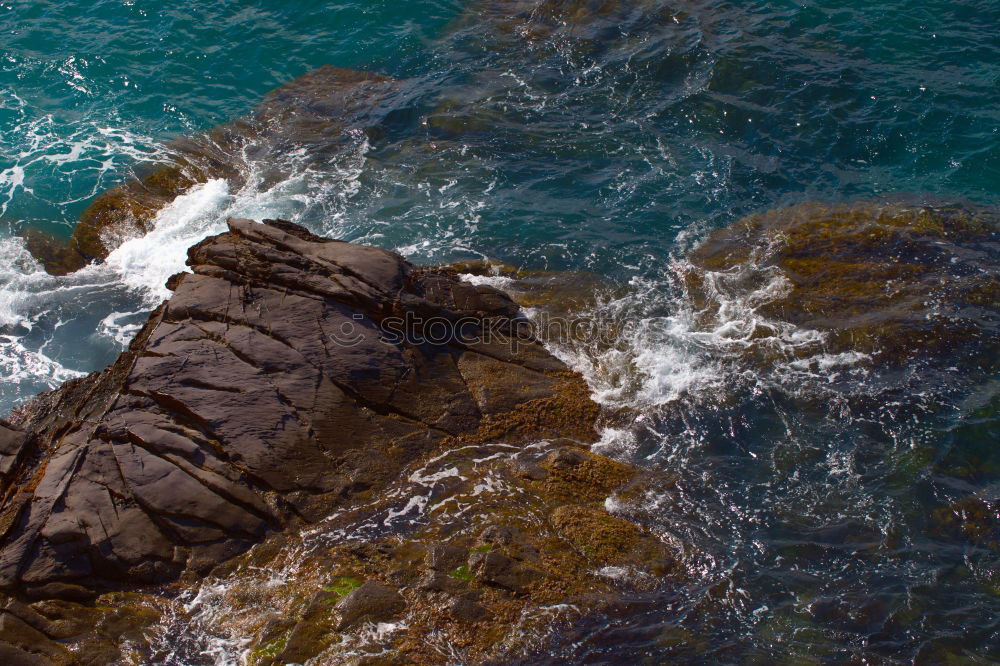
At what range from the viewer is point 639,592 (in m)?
11.1

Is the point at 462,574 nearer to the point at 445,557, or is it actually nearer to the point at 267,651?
the point at 445,557

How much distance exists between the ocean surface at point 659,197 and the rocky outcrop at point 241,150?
1.85 ft

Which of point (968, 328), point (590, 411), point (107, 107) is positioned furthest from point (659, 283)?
point (107, 107)

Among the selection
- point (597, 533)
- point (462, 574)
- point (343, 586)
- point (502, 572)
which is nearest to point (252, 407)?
point (343, 586)

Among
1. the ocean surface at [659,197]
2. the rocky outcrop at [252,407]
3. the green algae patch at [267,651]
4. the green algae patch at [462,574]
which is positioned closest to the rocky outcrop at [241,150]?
the ocean surface at [659,197]

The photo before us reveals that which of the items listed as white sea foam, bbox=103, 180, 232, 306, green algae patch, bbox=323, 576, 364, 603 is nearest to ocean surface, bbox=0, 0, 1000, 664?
white sea foam, bbox=103, 180, 232, 306

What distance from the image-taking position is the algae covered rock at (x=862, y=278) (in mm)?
15047

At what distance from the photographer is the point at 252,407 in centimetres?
1235

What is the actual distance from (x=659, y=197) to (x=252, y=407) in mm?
11834

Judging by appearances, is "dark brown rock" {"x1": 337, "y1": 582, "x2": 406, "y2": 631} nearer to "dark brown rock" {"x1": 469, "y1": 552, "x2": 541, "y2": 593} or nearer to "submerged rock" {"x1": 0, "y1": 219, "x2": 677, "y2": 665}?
"submerged rock" {"x1": 0, "y1": 219, "x2": 677, "y2": 665}

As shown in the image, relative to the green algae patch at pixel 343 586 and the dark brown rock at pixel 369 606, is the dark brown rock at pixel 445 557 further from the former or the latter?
the green algae patch at pixel 343 586

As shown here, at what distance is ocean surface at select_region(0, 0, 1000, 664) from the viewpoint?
11281 millimetres

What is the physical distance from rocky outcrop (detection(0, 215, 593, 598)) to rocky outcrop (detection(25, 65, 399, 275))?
7.03m

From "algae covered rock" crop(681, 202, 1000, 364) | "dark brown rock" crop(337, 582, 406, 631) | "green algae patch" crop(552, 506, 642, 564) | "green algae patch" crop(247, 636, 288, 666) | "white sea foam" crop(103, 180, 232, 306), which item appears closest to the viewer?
"green algae patch" crop(247, 636, 288, 666)
